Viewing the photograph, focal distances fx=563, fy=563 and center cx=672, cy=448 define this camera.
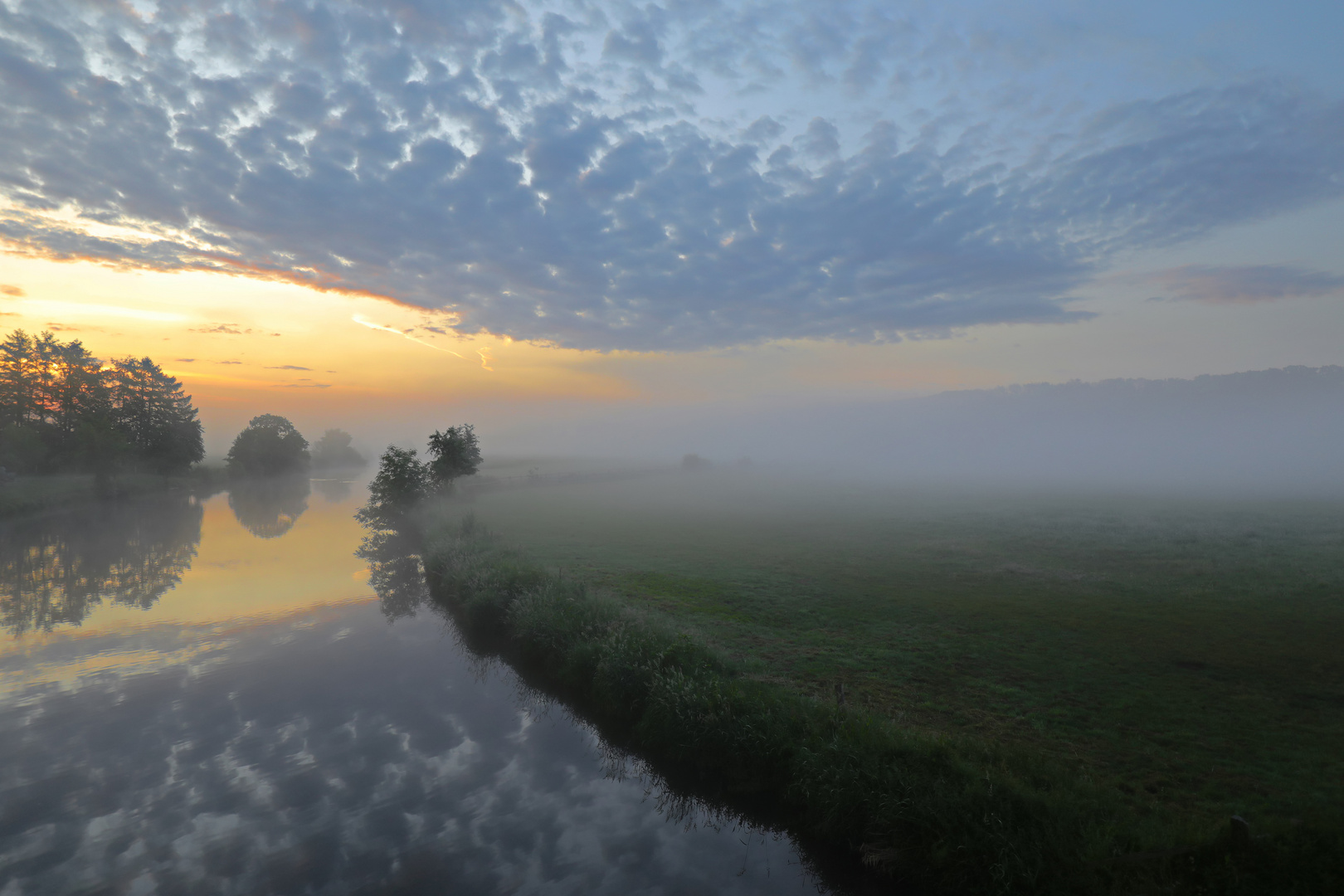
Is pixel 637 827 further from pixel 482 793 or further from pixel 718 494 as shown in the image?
pixel 718 494

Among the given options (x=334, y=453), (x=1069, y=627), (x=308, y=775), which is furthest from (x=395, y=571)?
(x=334, y=453)

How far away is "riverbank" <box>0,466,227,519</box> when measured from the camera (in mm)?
53697

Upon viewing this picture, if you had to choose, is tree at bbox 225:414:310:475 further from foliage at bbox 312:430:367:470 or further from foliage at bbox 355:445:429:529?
foliage at bbox 355:445:429:529

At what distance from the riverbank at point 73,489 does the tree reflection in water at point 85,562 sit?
7.05 ft

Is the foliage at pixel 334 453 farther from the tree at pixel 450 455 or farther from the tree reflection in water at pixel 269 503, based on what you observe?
the tree at pixel 450 455

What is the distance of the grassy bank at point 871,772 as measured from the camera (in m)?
7.97

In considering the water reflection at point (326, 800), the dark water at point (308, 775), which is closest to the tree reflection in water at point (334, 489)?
the dark water at point (308, 775)

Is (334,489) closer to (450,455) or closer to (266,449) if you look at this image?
(266,449)

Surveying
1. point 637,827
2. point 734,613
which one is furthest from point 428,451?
point 637,827

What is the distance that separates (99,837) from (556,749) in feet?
29.3

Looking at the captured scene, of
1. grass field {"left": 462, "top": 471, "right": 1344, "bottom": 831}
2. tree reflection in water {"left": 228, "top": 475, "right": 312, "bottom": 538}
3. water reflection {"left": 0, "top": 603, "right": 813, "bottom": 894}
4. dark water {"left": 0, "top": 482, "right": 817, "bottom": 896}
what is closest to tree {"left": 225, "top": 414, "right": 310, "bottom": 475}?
tree reflection in water {"left": 228, "top": 475, "right": 312, "bottom": 538}

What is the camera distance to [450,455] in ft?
201

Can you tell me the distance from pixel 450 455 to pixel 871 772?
58.3 metres

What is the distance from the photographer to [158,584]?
3098cm
